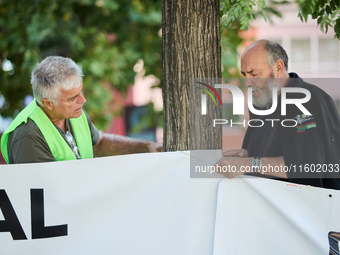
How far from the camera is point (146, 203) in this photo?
305cm

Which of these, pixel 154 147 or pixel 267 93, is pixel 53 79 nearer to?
pixel 154 147

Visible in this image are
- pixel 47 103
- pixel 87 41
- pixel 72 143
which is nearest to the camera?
pixel 47 103

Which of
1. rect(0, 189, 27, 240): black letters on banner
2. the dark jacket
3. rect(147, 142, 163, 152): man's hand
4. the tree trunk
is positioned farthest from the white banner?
rect(147, 142, 163, 152): man's hand

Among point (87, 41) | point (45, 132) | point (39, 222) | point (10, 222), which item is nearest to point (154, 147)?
point (45, 132)

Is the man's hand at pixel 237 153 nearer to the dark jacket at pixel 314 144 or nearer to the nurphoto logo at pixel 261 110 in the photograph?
the nurphoto logo at pixel 261 110

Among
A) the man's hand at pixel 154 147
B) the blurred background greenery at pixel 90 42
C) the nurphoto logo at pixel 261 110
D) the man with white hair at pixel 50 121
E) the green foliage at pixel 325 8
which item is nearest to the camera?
the nurphoto logo at pixel 261 110

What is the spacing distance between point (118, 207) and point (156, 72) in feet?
26.5

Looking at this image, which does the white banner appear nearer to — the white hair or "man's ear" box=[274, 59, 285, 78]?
the white hair

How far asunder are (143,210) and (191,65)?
1034 millimetres

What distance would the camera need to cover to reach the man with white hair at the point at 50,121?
→ 10.5ft

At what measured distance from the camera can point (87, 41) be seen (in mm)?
10539

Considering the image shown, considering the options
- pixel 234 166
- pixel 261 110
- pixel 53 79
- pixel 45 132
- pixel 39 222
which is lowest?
pixel 39 222

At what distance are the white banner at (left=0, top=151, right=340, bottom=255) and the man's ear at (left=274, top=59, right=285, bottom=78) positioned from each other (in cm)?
78

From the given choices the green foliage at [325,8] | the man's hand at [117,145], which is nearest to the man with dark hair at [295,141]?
the green foliage at [325,8]
